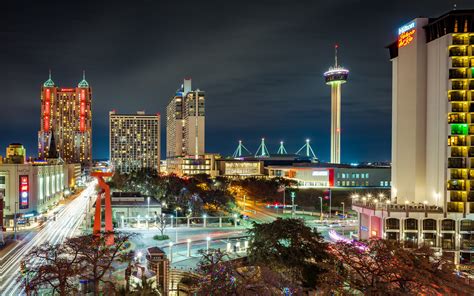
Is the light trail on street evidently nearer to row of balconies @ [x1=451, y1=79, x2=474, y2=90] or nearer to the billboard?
row of balconies @ [x1=451, y1=79, x2=474, y2=90]

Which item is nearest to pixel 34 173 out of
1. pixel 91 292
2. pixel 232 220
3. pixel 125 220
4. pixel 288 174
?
pixel 125 220

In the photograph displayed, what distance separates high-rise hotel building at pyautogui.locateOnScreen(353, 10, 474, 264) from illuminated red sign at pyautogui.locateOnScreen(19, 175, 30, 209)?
154 feet

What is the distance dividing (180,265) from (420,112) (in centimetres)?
3109

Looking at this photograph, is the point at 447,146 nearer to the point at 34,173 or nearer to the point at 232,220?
the point at 232,220

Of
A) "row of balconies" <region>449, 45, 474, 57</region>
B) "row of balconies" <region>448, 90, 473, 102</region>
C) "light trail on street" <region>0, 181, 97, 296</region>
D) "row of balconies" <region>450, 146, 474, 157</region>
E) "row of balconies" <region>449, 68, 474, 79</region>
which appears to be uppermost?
"row of balconies" <region>449, 45, 474, 57</region>

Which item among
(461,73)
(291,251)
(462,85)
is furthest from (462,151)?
(291,251)

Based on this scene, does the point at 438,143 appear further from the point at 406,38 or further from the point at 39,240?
the point at 39,240

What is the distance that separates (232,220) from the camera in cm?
5691

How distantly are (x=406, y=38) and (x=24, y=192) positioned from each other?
55.5m

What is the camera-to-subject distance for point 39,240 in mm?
44688

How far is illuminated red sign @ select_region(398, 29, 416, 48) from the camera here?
47.1 meters

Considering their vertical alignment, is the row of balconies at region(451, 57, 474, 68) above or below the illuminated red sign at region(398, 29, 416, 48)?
below

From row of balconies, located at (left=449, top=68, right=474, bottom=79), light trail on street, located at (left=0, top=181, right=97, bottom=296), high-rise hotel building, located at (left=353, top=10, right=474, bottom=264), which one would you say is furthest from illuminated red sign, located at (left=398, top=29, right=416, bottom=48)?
light trail on street, located at (left=0, top=181, right=97, bottom=296)

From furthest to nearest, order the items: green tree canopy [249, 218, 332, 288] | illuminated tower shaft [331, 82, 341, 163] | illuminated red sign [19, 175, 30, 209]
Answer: illuminated tower shaft [331, 82, 341, 163]
illuminated red sign [19, 175, 30, 209]
green tree canopy [249, 218, 332, 288]
